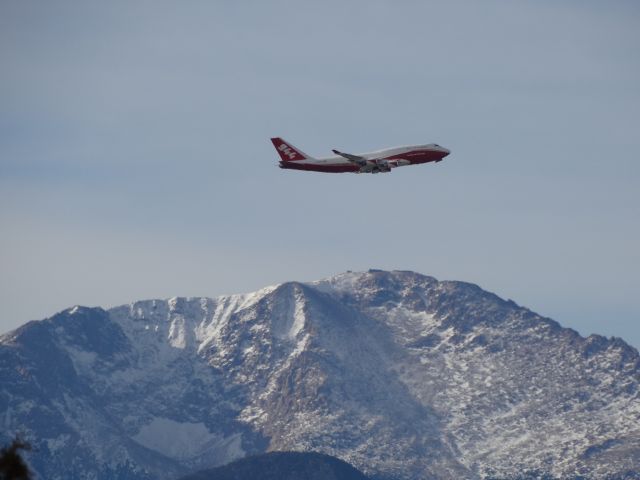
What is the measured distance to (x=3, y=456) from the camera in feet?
494
